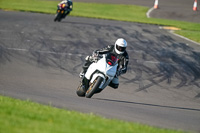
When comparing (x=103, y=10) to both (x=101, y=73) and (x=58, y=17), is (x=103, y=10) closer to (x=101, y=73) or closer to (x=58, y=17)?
(x=58, y=17)

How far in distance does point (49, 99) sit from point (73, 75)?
14.1ft

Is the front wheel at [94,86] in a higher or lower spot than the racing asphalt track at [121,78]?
higher

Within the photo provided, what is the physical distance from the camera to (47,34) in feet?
69.5

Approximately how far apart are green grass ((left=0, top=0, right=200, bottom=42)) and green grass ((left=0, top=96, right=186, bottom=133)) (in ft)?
60.8

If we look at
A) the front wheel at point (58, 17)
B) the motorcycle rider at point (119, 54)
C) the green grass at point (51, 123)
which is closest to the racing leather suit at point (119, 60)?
the motorcycle rider at point (119, 54)

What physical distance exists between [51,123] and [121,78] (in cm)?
Result: 825

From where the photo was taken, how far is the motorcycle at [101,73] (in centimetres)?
1059

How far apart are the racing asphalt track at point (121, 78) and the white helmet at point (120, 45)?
1337 mm

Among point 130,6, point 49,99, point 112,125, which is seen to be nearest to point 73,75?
point 49,99

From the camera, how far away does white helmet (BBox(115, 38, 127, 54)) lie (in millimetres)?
10773

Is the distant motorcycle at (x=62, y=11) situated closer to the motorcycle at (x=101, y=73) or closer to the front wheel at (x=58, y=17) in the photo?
the front wheel at (x=58, y=17)

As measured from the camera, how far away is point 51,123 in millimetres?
6762

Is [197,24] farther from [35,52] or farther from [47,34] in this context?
[35,52]

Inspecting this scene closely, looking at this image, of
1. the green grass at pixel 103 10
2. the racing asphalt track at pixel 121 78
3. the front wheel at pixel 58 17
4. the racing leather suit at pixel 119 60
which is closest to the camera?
the racing asphalt track at pixel 121 78
